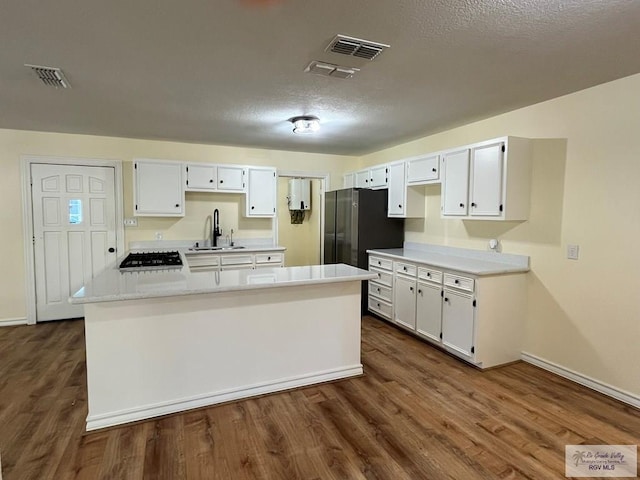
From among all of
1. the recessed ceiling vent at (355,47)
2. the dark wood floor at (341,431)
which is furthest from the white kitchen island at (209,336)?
the recessed ceiling vent at (355,47)

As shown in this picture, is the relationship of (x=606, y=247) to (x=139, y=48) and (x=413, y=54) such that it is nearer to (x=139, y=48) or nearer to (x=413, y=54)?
(x=413, y=54)

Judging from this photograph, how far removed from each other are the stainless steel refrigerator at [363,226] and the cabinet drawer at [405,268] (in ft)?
2.14

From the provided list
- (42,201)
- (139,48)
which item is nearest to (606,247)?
(139,48)

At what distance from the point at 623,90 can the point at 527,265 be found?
1564 mm

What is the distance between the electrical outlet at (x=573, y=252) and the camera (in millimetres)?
2979

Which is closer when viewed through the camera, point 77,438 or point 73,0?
point 73,0

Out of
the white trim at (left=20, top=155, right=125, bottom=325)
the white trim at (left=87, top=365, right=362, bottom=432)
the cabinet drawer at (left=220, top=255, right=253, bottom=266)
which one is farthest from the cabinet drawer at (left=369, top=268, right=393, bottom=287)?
the white trim at (left=20, top=155, right=125, bottom=325)

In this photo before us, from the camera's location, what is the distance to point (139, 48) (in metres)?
2.18

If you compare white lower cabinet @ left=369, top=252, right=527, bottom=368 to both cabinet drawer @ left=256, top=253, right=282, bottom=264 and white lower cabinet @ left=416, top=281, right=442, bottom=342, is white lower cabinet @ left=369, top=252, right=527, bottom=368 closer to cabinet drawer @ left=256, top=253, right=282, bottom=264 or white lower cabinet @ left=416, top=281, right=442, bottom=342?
white lower cabinet @ left=416, top=281, right=442, bottom=342

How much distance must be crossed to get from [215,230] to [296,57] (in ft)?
10.6

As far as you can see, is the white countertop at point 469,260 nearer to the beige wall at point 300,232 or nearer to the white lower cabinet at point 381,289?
the white lower cabinet at point 381,289

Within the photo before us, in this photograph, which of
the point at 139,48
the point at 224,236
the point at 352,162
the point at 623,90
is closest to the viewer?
the point at 139,48

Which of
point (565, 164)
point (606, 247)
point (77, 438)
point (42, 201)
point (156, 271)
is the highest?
point (565, 164)

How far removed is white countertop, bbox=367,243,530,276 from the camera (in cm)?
329
